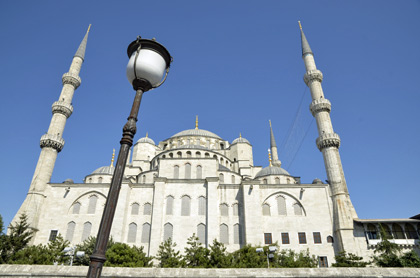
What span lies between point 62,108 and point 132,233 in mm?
14828

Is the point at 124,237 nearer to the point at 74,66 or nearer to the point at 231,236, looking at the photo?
the point at 231,236

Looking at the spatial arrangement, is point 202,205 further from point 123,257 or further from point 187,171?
point 123,257

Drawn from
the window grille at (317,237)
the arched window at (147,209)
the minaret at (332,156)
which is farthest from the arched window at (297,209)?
the arched window at (147,209)

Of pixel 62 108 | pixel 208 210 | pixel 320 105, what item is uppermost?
pixel 320 105

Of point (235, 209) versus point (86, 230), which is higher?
point (235, 209)

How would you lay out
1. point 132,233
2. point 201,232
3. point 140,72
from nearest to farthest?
point 140,72 < point 201,232 < point 132,233

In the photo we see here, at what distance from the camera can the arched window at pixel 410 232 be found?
24.0 meters

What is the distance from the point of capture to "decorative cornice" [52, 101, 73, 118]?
28.2 meters

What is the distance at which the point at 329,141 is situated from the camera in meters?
26.9

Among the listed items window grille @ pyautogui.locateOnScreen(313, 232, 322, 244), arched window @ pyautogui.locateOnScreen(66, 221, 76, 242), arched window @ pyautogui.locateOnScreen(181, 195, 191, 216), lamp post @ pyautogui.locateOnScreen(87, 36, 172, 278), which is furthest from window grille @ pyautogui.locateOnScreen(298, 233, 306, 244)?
lamp post @ pyautogui.locateOnScreen(87, 36, 172, 278)

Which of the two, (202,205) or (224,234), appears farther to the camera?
(202,205)

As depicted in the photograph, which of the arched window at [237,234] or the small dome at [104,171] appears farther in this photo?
the small dome at [104,171]

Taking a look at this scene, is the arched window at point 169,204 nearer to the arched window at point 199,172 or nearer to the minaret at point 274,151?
the arched window at point 199,172

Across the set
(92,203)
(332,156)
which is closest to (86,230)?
(92,203)
